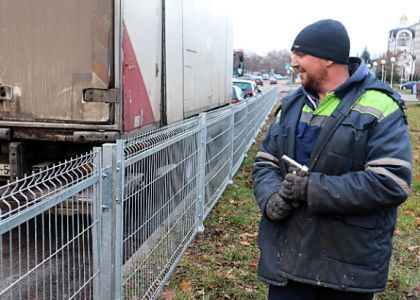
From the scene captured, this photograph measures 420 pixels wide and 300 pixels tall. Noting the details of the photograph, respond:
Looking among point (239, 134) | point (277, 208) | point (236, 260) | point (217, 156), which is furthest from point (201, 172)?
point (239, 134)

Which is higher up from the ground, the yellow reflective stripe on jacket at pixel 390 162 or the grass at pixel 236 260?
the yellow reflective stripe on jacket at pixel 390 162

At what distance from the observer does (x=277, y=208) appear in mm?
2625

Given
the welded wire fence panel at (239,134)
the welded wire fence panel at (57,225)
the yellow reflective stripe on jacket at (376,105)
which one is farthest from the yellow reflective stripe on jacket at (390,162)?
the welded wire fence panel at (239,134)

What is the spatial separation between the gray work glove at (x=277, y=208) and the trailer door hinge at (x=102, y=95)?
110 inches

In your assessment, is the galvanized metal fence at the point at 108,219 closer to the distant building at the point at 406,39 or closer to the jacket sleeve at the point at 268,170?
the jacket sleeve at the point at 268,170

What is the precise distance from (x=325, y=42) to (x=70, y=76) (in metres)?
3.17

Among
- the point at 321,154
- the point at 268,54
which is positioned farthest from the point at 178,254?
the point at 268,54

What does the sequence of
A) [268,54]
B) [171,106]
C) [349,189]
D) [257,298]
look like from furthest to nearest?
[268,54] < [171,106] < [257,298] < [349,189]

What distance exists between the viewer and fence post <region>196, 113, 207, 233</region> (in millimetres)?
5719

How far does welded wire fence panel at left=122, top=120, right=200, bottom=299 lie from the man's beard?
118 centimetres

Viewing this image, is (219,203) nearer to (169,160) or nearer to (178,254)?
(178,254)

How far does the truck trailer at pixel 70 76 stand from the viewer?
5059 millimetres

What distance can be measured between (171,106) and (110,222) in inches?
158

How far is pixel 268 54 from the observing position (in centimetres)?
11862
